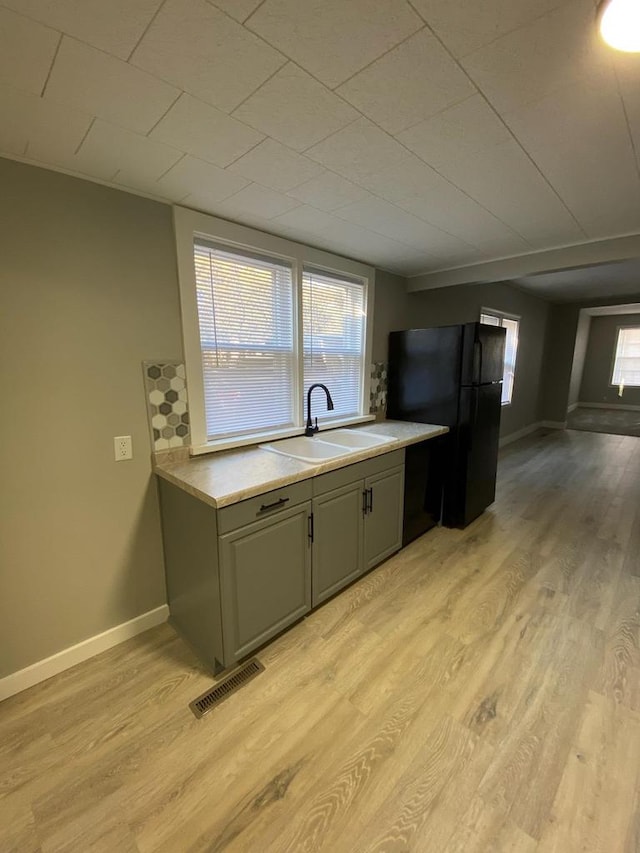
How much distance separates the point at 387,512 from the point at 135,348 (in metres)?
1.90

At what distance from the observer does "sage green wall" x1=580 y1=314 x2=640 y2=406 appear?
934 centimetres

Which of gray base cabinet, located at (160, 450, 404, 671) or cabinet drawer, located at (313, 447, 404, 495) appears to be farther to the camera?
cabinet drawer, located at (313, 447, 404, 495)

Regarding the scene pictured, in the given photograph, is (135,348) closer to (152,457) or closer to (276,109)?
(152,457)

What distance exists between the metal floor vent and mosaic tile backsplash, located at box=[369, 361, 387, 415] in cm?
224

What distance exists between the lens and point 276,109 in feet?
3.95

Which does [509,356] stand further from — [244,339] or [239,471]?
[239,471]

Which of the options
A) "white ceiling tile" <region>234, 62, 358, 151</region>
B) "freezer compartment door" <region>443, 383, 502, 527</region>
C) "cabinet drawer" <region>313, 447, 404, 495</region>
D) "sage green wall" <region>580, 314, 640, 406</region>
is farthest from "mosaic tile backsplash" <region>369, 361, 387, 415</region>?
"sage green wall" <region>580, 314, 640, 406</region>

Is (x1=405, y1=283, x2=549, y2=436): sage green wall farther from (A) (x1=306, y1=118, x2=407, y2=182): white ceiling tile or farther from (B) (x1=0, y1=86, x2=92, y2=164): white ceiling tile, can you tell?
(B) (x1=0, y1=86, x2=92, y2=164): white ceiling tile

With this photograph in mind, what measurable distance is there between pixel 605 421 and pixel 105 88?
9.91m

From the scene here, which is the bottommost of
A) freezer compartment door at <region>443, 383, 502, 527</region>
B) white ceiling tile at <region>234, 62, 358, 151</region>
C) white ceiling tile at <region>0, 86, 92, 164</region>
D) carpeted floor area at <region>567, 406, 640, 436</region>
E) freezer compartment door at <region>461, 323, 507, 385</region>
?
carpeted floor area at <region>567, 406, 640, 436</region>

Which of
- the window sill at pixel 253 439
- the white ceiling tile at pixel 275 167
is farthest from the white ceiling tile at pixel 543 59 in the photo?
the window sill at pixel 253 439

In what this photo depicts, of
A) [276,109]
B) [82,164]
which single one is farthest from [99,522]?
[276,109]

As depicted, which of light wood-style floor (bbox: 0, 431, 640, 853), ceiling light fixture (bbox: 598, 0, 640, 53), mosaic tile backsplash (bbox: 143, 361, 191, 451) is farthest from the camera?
mosaic tile backsplash (bbox: 143, 361, 191, 451)

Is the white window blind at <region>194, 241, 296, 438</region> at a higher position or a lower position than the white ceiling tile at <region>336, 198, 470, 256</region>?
lower
